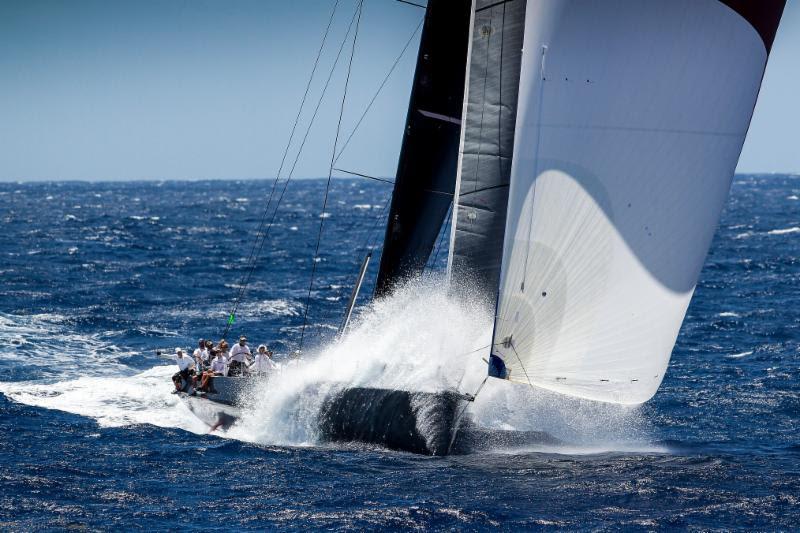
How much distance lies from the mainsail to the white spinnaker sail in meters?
0.02

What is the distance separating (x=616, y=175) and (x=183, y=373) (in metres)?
12.2

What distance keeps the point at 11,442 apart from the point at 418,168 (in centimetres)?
972

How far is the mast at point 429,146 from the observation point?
20.2 metres

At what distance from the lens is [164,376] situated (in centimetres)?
2775

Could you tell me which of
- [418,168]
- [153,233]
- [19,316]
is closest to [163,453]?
[418,168]

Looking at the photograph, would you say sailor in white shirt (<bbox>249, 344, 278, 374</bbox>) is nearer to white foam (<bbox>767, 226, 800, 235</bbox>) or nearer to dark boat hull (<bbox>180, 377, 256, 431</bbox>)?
dark boat hull (<bbox>180, 377, 256, 431</bbox>)

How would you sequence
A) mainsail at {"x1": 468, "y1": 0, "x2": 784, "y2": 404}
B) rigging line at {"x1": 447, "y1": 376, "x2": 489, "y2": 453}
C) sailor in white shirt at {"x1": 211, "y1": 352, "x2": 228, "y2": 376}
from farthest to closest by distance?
1. sailor in white shirt at {"x1": 211, "y1": 352, "x2": 228, "y2": 376}
2. rigging line at {"x1": 447, "y1": 376, "x2": 489, "y2": 453}
3. mainsail at {"x1": 468, "y1": 0, "x2": 784, "y2": 404}

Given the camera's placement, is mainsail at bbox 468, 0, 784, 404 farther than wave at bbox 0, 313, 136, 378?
No

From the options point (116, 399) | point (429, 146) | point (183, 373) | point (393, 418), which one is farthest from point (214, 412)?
point (429, 146)

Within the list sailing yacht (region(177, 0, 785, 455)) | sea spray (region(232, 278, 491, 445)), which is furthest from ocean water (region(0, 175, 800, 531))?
sailing yacht (region(177, 0, 785, 455))

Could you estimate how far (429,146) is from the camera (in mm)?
20844

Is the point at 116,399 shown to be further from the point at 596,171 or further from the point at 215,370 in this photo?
the point at 596,171

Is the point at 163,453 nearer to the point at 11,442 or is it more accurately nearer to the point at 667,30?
the point at 11,442

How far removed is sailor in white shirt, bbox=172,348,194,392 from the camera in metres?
24.1
